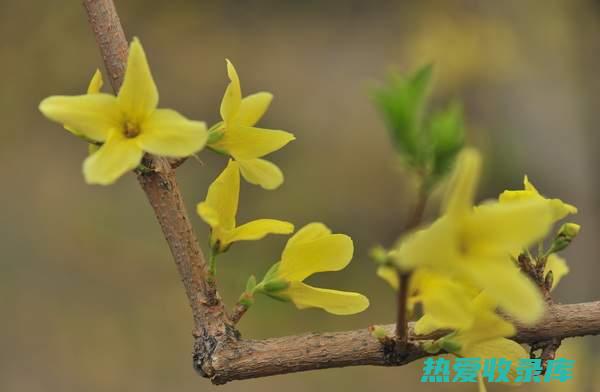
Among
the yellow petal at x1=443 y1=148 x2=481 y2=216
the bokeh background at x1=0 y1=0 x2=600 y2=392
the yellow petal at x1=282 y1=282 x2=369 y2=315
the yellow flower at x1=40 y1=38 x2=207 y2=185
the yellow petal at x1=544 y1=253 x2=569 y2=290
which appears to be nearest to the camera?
the yellow petal at x1=443 y1=148 x2=481 y2=216

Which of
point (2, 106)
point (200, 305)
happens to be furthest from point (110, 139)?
point (2, 106)

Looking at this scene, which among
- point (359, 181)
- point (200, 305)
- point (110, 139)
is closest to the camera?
point (110, 139)

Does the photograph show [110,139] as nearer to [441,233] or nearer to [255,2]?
[441,233]

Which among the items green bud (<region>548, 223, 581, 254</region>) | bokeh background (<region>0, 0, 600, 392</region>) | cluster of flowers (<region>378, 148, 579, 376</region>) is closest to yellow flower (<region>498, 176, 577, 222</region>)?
green bud (<region>548, 223, 581, 254</region>)

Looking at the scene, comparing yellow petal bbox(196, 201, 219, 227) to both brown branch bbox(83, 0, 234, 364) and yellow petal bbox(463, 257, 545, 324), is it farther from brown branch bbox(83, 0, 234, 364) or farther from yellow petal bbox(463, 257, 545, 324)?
yellow petal bbox(463, 257, 545, 324)

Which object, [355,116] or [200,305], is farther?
[355,116]

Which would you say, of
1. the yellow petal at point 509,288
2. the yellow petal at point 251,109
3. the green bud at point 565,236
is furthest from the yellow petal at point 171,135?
the green bud at point 565,236
